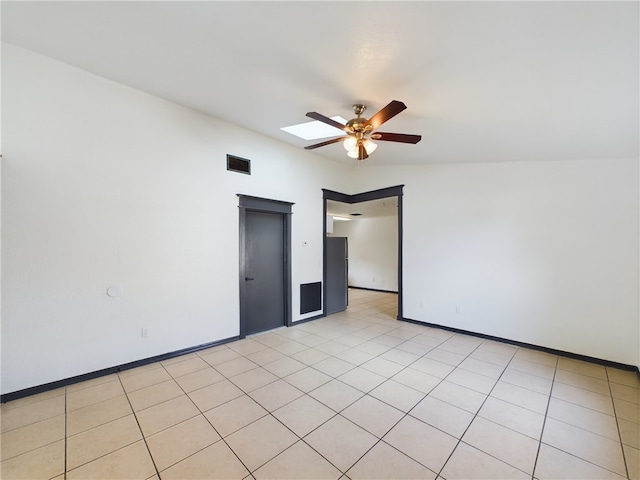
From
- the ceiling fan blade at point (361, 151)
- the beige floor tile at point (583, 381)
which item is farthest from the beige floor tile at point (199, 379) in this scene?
the beige floor tile at point (583, 381)

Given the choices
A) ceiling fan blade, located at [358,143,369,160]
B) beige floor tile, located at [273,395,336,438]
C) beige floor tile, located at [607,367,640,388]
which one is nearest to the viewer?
beige floor tile, located at [273,395,336,438]

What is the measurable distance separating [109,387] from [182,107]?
3.46 meters

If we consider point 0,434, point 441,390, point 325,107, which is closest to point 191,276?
point 0,434

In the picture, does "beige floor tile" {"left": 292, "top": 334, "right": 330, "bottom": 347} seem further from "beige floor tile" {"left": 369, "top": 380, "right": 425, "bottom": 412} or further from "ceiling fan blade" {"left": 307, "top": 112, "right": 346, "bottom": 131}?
"ceiling fan blade" {"left": 307, "top": 112, "right": 346, "bottom": 131}

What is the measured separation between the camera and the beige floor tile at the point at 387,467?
1655mm

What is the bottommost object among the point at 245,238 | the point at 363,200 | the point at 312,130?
the point at 245,238

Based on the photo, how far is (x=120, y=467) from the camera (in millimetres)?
1713

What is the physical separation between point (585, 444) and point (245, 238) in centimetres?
430

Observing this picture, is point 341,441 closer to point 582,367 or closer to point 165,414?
point 165,414

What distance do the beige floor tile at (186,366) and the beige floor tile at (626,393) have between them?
4.48 meters

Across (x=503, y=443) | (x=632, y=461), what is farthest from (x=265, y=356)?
(x=632, y=461)

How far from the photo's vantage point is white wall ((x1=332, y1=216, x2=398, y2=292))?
8.25m

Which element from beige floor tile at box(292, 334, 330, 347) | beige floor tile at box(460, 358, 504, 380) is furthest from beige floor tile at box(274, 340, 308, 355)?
beige floor tile at box(460, 358, 504, 380)

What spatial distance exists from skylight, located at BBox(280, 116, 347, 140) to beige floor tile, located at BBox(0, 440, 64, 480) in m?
4.10
